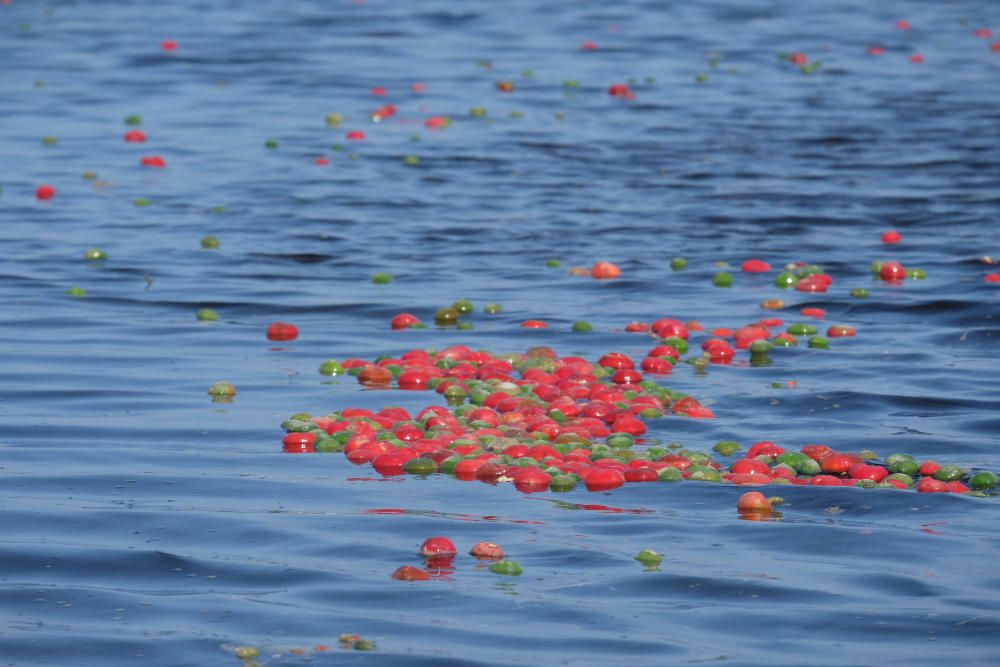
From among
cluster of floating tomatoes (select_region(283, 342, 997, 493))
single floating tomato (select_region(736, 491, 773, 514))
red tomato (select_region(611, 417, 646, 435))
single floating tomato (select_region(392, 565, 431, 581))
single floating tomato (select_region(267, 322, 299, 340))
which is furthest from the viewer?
single floating tomato (select_region(267, 322, 299, 340))

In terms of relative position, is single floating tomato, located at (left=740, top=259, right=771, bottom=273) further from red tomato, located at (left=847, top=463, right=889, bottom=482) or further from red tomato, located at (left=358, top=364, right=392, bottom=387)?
red tomato, located at (left=847, top=463, right=889, bottom=482)

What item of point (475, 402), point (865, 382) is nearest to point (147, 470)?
point (475, 402)

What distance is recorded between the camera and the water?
22.4 ft

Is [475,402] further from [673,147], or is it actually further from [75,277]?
[673,147]

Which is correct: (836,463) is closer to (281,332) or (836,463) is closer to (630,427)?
(630,427)

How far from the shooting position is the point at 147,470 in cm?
→ 893

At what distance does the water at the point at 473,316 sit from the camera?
269 inches

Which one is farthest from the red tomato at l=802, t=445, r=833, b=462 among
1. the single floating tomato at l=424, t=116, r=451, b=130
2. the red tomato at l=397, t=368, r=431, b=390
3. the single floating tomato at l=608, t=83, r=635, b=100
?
the single floating tomato at l=608, t=83, r=635, b=100

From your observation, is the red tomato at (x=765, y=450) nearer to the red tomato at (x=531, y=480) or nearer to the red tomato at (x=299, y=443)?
the red tomato at (x=531, y=480)

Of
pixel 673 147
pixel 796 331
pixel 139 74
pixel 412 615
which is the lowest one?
pixel 412 615

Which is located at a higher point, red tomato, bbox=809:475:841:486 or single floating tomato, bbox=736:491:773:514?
red tomato, bbox=809:475:841:486

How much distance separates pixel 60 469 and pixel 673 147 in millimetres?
13141

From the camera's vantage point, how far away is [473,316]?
13.2m

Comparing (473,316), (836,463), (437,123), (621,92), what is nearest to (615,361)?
(473,316)
